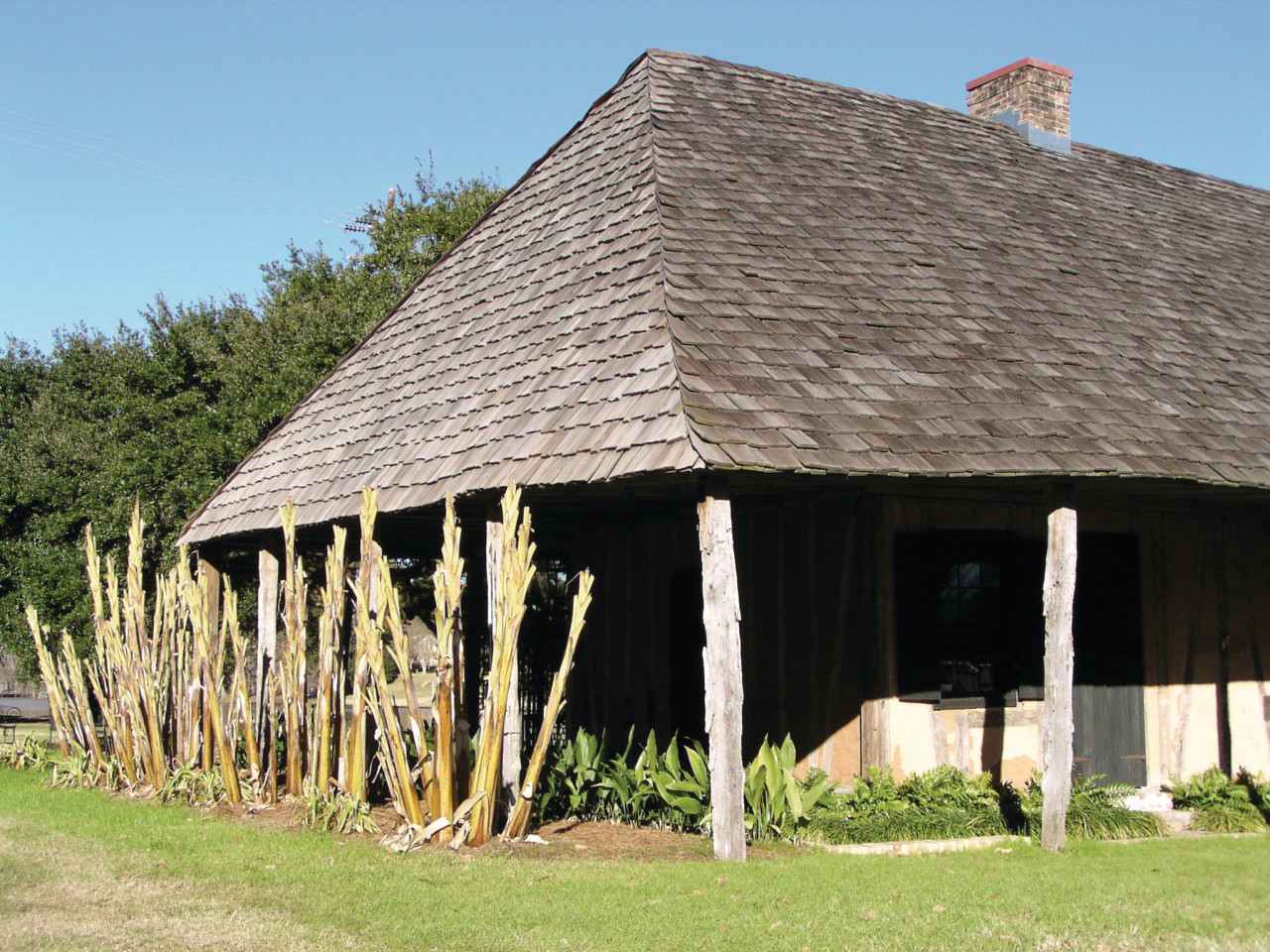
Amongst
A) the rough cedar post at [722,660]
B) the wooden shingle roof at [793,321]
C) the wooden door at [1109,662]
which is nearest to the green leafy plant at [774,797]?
the rough cedar post at [722,660]

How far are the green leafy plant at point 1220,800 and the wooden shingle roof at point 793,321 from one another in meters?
2.86

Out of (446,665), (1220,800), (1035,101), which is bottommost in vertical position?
(1220,800)

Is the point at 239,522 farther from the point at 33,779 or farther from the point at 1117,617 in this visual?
the point at 1117,617

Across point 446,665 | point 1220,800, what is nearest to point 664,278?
point 446,665

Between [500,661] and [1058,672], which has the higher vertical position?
[500,661]

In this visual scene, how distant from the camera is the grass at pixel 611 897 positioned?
5.96m

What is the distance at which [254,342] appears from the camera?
20734 mm

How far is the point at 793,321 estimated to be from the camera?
893cm

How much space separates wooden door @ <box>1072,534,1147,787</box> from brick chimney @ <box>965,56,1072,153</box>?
5.88 meters

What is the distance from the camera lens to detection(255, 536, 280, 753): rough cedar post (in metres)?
11.4

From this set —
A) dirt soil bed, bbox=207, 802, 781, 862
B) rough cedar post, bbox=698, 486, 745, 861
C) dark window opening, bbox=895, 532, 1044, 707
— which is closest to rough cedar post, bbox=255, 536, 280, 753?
dirt soil bed, bbox=207, 802, 781, 862

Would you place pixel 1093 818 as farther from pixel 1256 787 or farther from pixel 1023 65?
pixel 1023 65

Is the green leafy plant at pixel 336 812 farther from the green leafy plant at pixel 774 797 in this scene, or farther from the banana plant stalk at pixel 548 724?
the green leafy plant at pixel 774 797

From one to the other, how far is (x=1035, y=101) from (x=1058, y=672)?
877 cm
